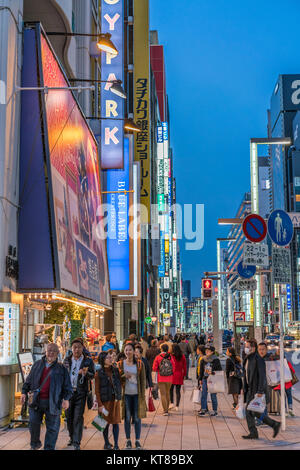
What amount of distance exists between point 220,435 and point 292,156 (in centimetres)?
16039

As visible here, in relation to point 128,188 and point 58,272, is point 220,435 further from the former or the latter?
point 128,188

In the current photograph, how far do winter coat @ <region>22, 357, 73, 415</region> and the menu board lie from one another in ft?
12.1

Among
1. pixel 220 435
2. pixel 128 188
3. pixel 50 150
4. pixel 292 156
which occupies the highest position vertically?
pixel 292 156

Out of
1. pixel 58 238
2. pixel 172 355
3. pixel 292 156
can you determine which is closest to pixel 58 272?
pixel 58 238

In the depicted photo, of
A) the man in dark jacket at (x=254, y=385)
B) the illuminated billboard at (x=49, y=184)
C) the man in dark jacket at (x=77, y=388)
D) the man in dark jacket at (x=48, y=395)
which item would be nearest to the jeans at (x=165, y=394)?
the illuminated billboard at (x=49, y=184)

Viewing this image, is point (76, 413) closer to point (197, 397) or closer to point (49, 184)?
point (197, 397)

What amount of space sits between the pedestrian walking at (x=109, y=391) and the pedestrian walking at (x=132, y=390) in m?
0.50

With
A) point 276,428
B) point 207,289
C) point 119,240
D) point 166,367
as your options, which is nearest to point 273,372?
point 166,367

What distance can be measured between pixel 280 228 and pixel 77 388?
5216 mm

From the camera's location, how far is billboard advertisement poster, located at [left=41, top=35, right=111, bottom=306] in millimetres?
14695

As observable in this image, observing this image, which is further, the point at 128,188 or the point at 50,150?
the point at 128,188

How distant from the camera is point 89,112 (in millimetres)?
26562

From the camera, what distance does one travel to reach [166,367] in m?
15.2

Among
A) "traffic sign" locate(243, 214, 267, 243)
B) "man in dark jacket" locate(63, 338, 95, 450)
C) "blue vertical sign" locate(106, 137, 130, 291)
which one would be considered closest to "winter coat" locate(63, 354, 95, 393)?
"man in dark jacket" locate(63, 338, 95, 450)
